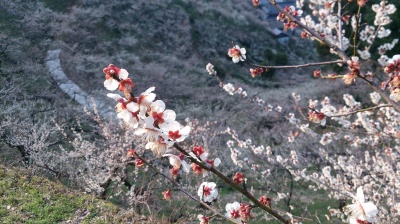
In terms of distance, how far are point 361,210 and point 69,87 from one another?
32.7 feet

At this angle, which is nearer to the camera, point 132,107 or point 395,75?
point 132,107

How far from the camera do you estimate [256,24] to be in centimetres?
2336

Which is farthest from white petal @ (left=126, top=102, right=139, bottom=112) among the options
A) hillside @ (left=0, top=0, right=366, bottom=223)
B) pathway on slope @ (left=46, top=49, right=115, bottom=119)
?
pathway on slope @ (left=46, top=49, right=115, bottom=119)

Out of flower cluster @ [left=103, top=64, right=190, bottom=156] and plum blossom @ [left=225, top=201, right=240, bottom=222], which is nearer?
flower cluster @ [left=103, top=64, right=190, bottom=156]

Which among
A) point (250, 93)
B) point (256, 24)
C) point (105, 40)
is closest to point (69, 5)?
point (105, 40)

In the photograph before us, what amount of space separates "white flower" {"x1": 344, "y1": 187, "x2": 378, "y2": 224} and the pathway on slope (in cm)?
853

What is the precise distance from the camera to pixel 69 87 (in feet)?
33.8

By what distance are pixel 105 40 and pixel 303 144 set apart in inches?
333

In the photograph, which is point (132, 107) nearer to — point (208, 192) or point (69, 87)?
point (208, 192)

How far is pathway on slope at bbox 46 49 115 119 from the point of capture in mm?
9641

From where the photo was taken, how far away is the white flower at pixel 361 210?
3.71ft

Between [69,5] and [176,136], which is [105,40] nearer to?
[69,5]

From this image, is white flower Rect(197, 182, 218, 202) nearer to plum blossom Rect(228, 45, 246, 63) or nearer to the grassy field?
plum blossom Rect(228, 45, 246, 63)

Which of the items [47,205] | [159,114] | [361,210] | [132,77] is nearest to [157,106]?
[159,114]
